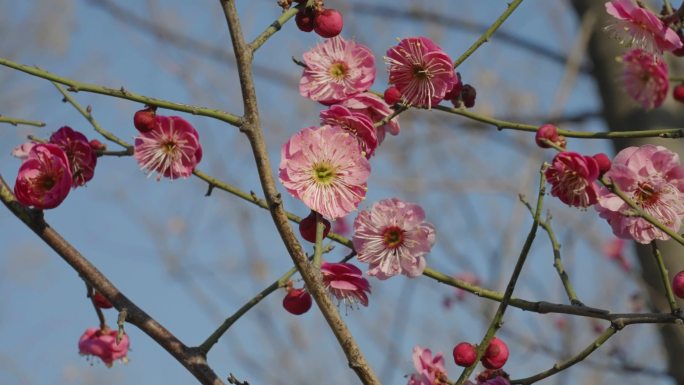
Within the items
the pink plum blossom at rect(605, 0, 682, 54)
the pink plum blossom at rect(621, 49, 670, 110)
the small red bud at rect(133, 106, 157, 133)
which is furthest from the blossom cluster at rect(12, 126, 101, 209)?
the pink plum blossom at rect(621, 49, 670, 110)

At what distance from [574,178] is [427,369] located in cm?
34

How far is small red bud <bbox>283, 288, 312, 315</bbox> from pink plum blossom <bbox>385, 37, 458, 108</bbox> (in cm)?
28

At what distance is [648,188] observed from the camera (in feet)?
3.57

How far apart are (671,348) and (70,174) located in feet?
3.94

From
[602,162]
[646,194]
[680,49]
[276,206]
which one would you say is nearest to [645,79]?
[680,49]

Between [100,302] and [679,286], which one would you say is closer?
[679,286]

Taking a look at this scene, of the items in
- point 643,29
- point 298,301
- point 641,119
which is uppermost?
point 641,119

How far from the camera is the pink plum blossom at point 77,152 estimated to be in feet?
3.77

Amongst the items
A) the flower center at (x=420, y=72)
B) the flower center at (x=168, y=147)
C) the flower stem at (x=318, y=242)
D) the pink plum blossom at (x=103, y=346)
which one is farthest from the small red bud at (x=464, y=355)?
the pink plum blossom at (x=103, y=346)

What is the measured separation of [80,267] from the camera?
3.55 feet

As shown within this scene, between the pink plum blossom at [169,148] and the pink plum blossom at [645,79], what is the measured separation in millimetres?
884

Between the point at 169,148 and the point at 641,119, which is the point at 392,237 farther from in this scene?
the point at 641,119

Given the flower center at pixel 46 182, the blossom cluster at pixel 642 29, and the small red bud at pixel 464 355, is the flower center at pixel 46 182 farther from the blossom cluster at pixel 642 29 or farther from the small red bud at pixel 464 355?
the blossom cluster at pixel 642 29

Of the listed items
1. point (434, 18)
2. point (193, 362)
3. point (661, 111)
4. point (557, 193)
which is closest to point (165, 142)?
point (193, 362)
